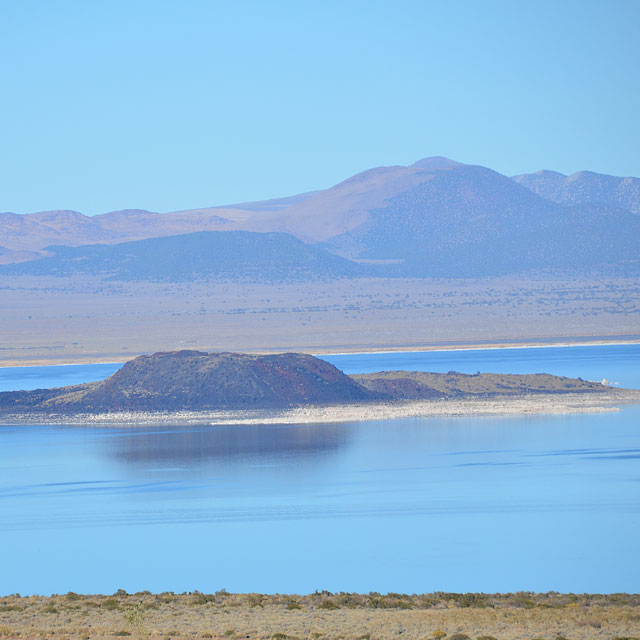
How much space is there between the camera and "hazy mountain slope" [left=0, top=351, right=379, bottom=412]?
170 feet

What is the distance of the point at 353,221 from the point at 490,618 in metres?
166

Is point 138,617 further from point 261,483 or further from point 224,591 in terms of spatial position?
point 261,483

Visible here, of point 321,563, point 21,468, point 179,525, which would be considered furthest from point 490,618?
point 21,468

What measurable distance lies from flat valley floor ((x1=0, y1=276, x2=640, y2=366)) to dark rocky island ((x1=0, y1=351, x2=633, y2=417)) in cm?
4335

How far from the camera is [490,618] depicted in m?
17.3

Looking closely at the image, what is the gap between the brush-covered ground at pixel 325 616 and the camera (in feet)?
54.3

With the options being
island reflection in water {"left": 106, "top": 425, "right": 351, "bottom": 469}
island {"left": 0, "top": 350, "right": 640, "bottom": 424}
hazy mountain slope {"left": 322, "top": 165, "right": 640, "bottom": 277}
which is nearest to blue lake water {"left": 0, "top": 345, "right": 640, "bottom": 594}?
island reflection in water {"left": 106, "top": 425, "right": 351, "bottom": 469}

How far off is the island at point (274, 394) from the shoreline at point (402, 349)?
39622 mm

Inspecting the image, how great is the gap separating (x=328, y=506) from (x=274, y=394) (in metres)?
24.3

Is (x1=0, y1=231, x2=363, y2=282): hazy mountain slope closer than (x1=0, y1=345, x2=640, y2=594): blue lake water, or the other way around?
(x1=0, y1=345, x2=640, y2=594): blue lake water

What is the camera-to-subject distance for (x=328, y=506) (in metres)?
28.7

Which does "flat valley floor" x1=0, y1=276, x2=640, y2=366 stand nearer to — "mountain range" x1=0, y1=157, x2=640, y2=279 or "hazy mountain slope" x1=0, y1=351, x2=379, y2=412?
"mountain range" x1=0, y1=157, x2=640, y2=279

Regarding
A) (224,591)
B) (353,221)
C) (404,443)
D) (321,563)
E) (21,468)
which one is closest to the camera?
(224,591)

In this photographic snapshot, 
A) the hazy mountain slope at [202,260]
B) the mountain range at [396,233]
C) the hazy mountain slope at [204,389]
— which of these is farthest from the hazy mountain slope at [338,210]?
the hazy mountain slope at [204,389]
